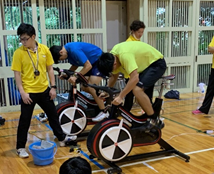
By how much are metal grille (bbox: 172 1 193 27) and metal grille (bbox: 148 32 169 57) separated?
1.18ft

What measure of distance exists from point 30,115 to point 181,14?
476 cm

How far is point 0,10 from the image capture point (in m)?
5.18

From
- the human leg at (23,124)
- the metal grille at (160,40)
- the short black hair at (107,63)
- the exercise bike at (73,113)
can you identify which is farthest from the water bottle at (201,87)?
the human leg at (23,124)

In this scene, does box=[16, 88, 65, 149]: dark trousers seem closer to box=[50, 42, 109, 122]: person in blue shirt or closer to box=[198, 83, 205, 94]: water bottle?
box=[50, 42, 109, 122]: person in blue shirt

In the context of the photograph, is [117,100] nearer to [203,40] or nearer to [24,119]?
[24,119]

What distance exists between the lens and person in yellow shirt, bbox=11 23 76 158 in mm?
3035

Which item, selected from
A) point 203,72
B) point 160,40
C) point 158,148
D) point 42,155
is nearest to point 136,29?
point 160,40

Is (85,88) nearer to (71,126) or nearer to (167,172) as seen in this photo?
(71,126)

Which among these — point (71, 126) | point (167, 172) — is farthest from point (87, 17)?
point (167, 172)

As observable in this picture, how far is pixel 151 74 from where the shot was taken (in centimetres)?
309

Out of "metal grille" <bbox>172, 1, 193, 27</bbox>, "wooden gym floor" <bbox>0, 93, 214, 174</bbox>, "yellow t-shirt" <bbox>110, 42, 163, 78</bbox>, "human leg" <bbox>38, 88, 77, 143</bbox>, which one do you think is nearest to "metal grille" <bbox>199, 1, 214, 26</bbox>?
"metal grille" <bbox>172, 1, 193, 27</bbox>

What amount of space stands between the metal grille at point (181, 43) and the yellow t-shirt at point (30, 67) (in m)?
4.12

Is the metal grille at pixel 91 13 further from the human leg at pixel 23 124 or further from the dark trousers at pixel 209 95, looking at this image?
the human leg at pixel 23 124

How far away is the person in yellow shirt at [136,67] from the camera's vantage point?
274 centimetres
